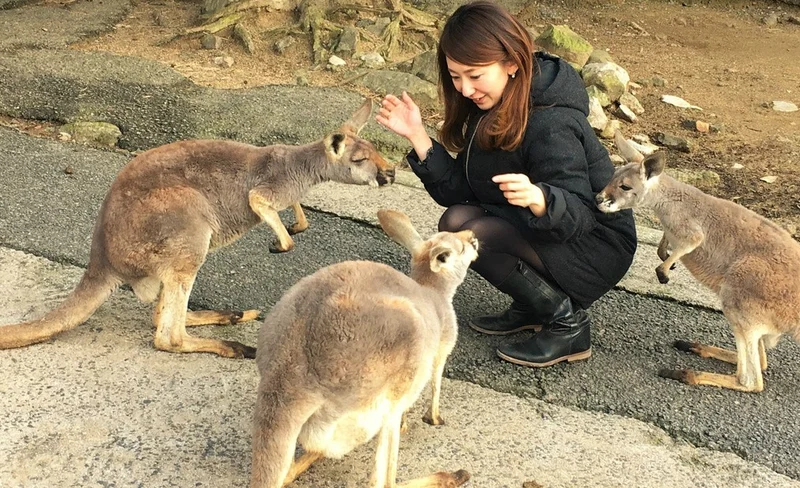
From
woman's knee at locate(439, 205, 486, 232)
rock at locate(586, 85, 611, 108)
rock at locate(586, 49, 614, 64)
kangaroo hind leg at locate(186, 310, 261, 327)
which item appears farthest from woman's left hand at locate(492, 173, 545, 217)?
rock at locate(586, 49, 614, 64)

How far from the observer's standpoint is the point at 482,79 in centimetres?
299

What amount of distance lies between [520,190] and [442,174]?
2.05 feet

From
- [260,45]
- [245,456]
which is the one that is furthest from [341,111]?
[245,456]

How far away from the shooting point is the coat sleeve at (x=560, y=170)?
2.95m

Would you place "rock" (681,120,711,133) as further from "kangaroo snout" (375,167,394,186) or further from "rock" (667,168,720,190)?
"kangaroo snout" (375,167,394,186)

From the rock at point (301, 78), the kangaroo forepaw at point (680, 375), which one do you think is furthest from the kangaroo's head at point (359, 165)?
the rock at point (301, 78)

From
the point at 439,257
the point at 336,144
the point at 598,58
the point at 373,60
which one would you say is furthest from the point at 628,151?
the point at 598,58

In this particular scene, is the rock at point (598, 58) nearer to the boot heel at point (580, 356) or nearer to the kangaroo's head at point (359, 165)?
the kangaroo's head at point (359, 165)

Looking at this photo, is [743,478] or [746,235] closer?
[743,478]

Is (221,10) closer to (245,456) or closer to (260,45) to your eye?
(260,45)

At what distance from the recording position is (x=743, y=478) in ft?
8.68

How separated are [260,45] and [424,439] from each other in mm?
5386

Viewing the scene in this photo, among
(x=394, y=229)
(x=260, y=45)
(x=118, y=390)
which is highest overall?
(x=394, y=229)

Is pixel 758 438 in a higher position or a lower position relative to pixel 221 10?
higher
